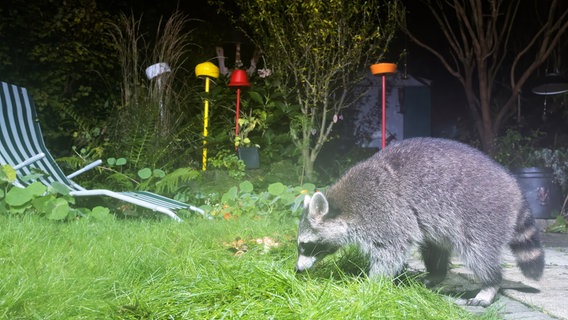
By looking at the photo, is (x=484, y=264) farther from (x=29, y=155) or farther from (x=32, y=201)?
(x=29, y=155)

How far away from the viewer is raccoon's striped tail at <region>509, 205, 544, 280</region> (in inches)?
107

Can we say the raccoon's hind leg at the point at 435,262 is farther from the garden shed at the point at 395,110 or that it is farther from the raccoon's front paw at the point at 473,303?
the garden shed at the point at 395,110

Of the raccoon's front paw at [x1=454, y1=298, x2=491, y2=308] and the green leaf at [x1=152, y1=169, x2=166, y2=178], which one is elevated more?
the green leaf at [x1=152, y1=169, x2=166, y2=178]

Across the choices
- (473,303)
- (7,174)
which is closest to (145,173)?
(7,174)

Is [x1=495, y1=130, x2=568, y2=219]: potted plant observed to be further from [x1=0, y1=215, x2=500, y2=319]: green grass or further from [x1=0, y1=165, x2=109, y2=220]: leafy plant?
[x1=0, y1=165, x2=109, y2=220]: leafy plant

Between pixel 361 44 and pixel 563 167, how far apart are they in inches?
118

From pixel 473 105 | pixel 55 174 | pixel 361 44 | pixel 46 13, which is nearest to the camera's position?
pixel 55 174

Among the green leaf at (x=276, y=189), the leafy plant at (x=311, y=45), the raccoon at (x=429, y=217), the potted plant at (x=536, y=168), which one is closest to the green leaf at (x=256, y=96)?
the leafy plant at (x=311, y=45)

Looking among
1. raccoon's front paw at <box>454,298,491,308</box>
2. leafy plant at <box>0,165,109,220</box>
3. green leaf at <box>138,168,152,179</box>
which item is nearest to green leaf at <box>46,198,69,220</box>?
leafy plant at <box>0,165,109,220</box>

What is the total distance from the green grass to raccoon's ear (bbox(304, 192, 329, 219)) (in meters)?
0.28

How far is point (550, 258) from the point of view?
4078 mm

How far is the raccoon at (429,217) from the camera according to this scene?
263cm

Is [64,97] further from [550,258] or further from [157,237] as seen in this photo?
[550,258]

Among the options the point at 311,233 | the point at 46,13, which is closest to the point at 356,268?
the point at 311,233
